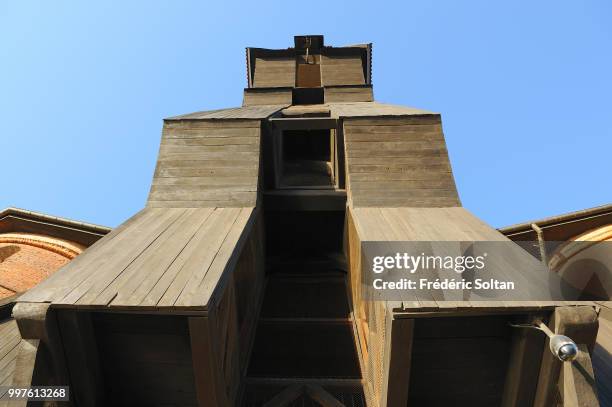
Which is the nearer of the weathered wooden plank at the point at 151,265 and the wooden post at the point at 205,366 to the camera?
the wooden post at the point at 205,366

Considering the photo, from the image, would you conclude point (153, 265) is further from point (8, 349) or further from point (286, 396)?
point (8, 349)

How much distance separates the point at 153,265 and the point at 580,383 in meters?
5.21

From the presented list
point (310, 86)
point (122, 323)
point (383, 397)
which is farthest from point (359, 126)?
point (310, 86)

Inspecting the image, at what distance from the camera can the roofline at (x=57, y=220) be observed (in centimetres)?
895

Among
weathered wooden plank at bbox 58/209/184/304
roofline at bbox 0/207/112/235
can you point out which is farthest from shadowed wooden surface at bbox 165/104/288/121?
roofline at bbox 0/207/112/235

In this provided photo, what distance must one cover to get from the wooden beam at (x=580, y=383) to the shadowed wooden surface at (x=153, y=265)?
13.4 ft

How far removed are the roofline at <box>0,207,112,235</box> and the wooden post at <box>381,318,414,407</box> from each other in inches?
333

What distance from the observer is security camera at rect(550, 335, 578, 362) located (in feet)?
9.75

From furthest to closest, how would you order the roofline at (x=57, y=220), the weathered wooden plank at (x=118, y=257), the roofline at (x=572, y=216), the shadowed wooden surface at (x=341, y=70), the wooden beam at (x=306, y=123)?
the shadowed wooden surface at (x=341, y=70)
the roofline at (x=57, y=220)
the roofline at (x=572, y=216)
the wooden beam at (x=306, y=123)
the weathered wooden plank at (x=118, y=257)

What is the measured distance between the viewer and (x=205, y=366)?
3.50 metres

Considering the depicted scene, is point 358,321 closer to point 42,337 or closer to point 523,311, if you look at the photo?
point 523,311

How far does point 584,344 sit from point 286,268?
6.96 m

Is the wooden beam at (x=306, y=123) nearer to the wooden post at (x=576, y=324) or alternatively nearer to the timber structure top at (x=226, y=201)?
the timber structure top at (x=226, y=201)

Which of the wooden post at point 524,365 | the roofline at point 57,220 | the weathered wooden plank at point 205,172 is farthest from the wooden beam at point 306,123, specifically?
the wooden post at point 524,365
